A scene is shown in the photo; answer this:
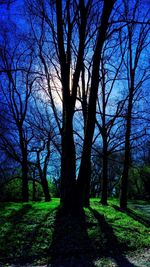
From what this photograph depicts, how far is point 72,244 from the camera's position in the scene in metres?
5.55

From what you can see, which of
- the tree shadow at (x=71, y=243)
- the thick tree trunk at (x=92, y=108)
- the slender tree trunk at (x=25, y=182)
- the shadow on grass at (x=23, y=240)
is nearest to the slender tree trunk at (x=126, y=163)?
the thick tree trunk at (x=92, y=108)

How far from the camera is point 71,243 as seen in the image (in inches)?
220

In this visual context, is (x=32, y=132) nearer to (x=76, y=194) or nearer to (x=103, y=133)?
(x=103, y=133)

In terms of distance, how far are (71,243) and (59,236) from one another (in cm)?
41

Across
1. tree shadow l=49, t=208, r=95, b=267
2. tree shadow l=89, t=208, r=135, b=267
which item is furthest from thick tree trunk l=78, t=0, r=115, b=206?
tree shadow l=89, t=208, r=135, b=267

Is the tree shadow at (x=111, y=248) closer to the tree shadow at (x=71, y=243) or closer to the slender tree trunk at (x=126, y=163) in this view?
the tree shadow at (x=71, y=243)

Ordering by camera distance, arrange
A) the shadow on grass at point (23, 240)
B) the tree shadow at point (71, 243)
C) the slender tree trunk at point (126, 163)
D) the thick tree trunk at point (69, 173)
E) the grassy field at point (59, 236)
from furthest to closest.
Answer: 1. the slender tree trunk at point (126, 163)
2. the thick tree trunk at point (69, 173)
3. the grassy field at point (59, 236)
4. the shadow on grass at point (23, 240)
5. the tree shadow at point (71, 243)

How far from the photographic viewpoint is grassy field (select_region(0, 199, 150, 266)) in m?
5.10

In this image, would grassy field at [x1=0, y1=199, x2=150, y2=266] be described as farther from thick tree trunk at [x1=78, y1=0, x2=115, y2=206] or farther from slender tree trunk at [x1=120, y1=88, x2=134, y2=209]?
slender tree trunk at [x1=120, y1=88, x2=134, y2=209]

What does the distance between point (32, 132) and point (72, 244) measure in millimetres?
13299

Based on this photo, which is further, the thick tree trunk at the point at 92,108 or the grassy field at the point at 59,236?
the thick tree trunk at the point at 92,108

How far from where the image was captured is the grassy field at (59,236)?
5.10m

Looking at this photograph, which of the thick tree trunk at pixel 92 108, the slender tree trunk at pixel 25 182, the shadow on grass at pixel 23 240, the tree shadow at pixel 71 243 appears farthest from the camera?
the slender tree trunk at pixel 25 182

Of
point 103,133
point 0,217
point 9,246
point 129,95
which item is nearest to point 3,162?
point 103,133
